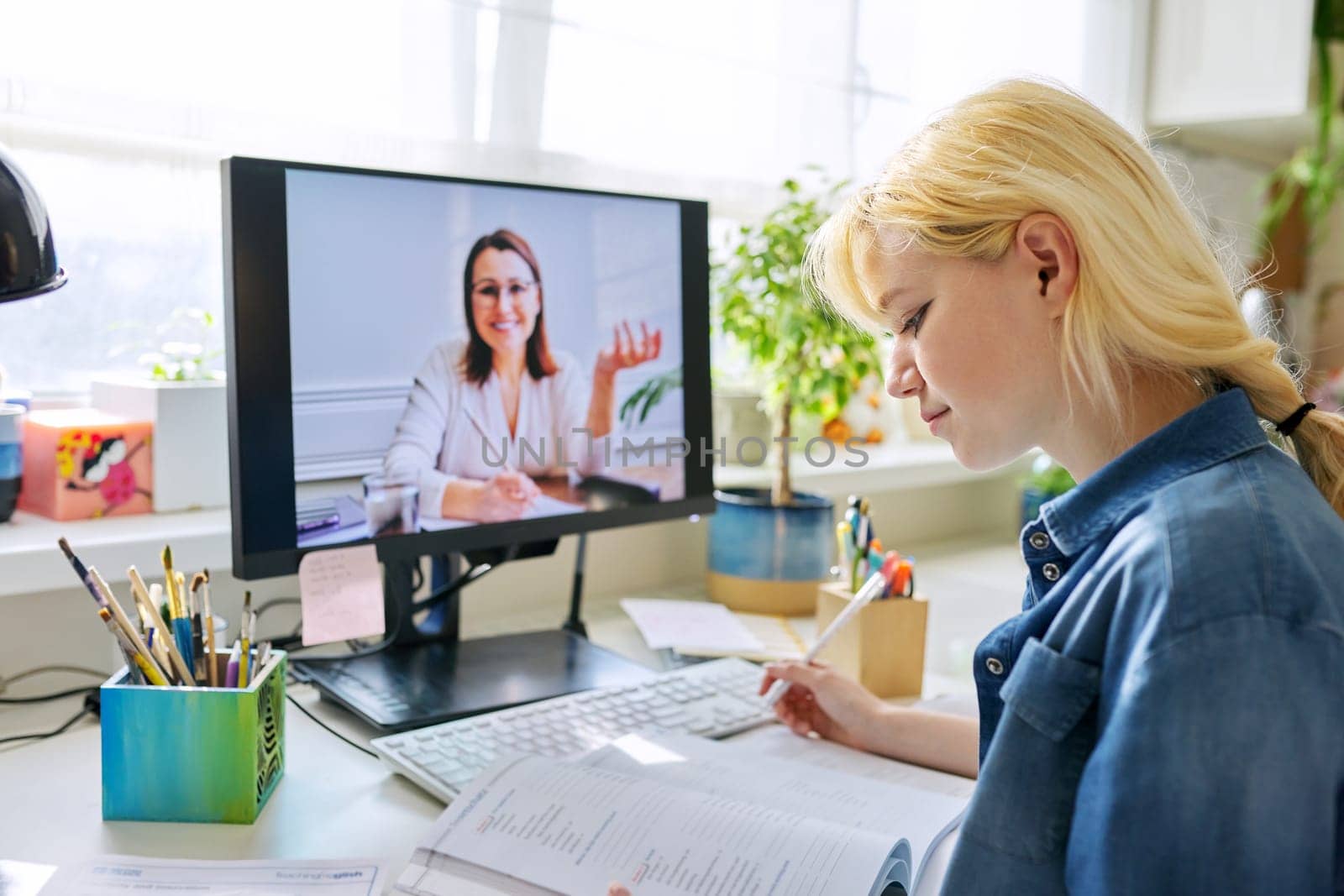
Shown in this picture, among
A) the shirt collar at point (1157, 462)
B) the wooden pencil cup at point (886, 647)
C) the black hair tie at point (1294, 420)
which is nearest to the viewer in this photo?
the shirt collar at point (1157, 462)

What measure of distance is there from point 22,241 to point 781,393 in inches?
39.0

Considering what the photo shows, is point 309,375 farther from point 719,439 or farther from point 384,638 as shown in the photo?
point 719,439

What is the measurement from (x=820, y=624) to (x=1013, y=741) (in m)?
0.63

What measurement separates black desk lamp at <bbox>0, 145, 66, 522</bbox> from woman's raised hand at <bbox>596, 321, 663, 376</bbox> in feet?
1.76

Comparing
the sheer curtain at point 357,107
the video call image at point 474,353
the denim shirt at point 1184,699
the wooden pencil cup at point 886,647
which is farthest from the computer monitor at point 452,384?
the denim shirt at point 1184,699

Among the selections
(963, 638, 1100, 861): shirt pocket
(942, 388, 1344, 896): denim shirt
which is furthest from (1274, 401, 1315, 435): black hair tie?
(963, 638, 1100, 861): shirt pocket

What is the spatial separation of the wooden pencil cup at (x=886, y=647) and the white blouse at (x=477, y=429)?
31 centimetres

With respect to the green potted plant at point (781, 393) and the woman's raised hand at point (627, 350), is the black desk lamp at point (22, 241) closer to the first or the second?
the woman's raised hand at point (627, 350)

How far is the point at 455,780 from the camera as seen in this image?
860 mm

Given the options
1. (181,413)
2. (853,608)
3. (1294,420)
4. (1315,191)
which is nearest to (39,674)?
(181,413)

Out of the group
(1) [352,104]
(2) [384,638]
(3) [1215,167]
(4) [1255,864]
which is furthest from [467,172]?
(3) [1215,167]

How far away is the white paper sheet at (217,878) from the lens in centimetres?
69

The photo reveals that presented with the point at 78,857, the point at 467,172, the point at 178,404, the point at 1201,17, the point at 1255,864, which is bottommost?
the point at 78,857

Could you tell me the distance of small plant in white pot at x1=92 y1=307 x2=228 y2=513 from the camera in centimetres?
118
